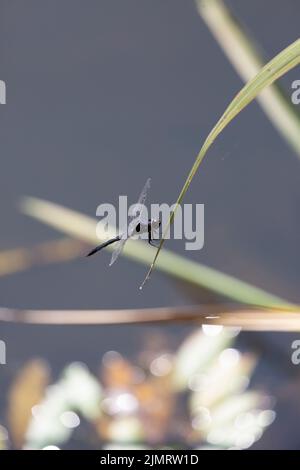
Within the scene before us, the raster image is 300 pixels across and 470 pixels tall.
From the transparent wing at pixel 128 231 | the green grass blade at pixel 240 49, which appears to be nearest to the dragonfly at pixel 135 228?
the transparent wing at pixel 128 231

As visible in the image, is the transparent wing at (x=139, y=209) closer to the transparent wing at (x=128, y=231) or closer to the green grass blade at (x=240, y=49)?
the transparent wing at (x=128, y=231)

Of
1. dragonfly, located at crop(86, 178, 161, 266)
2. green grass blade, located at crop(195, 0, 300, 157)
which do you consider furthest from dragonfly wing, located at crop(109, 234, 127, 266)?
green grass blade, located at crop(195, 0, 300, 157)

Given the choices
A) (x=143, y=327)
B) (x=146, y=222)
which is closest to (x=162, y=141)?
(x=146, y=222)

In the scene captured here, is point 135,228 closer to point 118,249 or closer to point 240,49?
point 118,249

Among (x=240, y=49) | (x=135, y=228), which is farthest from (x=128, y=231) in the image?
(x=240, y=49)

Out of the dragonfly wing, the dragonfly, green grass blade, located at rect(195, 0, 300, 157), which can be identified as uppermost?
green grass blade, located at rect(195, 0, 300, 157)

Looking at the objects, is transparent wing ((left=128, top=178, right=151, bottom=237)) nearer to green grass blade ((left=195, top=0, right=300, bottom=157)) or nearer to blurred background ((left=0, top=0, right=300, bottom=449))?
blurred background ((left=0, top=0, right=300, bottom=449))

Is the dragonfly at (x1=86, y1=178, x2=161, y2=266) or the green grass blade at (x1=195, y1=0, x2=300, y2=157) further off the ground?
the green grass blade at (x1=195, y1=0, x2=300, y2=157)

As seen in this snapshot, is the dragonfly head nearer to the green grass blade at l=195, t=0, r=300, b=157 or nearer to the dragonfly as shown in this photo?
the dragonfly

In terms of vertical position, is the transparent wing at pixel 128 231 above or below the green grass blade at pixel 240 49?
below
